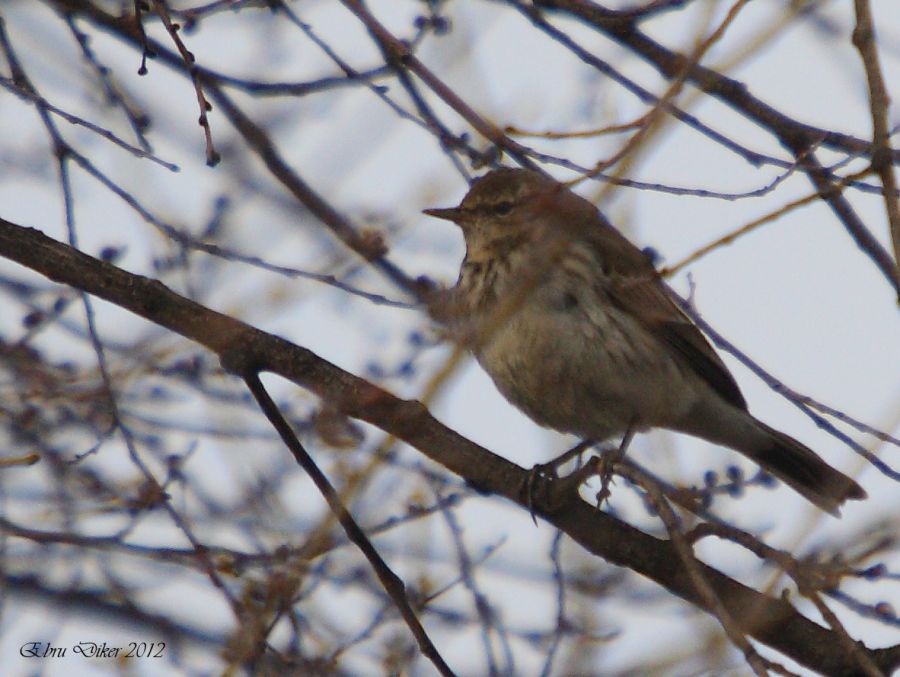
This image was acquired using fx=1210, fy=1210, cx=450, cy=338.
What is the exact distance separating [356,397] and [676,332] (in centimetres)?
320

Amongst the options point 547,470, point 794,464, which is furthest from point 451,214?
point 794,464

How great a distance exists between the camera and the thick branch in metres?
4.45

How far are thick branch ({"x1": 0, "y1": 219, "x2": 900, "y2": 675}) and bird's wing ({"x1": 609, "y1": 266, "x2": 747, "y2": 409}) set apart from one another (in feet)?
7.08

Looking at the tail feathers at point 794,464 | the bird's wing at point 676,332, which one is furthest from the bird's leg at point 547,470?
the tail feathers at point 794,464

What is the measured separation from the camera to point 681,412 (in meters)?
7.17

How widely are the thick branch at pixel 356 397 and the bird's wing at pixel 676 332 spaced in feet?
7.08

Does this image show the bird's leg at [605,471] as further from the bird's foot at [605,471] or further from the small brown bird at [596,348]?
the small brown bird at [596,348]

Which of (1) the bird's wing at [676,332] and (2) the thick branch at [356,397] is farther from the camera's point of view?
(1) the bird's wing at [676,332]

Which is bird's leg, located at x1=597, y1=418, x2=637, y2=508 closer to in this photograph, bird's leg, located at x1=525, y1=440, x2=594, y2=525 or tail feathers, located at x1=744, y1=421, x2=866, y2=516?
bird's leg, located at x1=525, y1=440, x2=594, y2=525

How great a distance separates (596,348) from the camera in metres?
6.56

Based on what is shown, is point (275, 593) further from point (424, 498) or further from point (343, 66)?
point (343, 66)

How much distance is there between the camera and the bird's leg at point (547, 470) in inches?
205

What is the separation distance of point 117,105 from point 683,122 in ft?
8.88

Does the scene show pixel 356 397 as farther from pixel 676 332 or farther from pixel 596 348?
pixel 676 332
